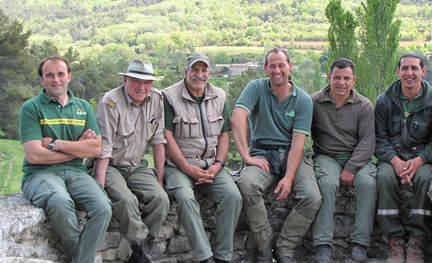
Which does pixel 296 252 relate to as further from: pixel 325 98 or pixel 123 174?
pixel 123 174

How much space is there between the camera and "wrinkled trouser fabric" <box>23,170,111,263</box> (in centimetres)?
395

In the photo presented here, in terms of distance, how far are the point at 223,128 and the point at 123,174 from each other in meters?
0.96

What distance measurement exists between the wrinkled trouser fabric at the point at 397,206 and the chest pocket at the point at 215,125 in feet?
4.61

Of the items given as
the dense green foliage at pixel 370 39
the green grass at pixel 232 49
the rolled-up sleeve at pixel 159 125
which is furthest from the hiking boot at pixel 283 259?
the green grass at pixel 232 49

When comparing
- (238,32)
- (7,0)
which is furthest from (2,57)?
(7,0)

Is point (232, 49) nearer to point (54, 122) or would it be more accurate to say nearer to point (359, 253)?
point (359, 253)

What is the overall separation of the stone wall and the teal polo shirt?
1.76 feet

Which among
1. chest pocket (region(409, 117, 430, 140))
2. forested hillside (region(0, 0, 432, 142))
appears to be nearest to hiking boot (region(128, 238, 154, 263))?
chest pocket (region(409, 117, 430, 140))

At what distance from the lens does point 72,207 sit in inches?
158

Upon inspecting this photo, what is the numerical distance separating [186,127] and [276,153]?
84 centimetres

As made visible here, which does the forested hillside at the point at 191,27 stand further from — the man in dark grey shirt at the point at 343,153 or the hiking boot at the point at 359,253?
the hiking boot at the point at 359,253

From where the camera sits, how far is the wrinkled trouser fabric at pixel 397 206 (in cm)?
479

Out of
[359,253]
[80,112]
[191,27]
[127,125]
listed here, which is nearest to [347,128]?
[359,253]

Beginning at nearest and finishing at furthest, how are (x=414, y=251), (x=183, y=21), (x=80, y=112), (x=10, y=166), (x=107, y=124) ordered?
(x=80, y=112) → (x=107, y=124) → (x=414, y=251) → (x=10, y=166) → (x=183, y=21)
